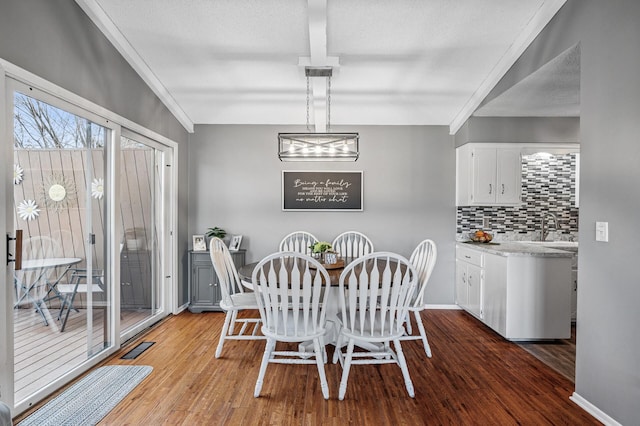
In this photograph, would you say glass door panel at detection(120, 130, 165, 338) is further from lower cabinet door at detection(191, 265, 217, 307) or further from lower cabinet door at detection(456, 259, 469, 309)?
lower cabinet door at detection(456, 259, 469, 309)

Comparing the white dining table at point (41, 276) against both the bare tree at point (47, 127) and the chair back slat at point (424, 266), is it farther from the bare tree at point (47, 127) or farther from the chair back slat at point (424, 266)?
the chair back slat at point (424, 266)

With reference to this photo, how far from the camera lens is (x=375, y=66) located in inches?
144

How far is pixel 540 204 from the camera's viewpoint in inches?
189

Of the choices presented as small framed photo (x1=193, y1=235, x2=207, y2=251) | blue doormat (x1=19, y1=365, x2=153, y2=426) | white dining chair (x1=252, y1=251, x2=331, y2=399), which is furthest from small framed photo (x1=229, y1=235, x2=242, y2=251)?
white dining chair (x1=252, y1=251, x2=331, y2=399)

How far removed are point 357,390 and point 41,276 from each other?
2250mm

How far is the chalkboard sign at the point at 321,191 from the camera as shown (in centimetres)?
492

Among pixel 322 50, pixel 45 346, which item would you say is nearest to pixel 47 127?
pixel 45 346

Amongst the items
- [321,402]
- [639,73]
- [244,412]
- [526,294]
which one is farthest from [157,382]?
[639,73]

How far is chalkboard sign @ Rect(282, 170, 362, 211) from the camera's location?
492cm

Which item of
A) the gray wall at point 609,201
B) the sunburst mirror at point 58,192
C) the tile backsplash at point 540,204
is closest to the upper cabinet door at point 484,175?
the tile backsplash at point 540,204

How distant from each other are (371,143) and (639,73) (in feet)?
10.2

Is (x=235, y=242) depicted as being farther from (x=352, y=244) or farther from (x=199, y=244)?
(x=352, y=244)

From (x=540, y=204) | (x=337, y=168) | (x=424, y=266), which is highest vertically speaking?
(x=337, y=168)

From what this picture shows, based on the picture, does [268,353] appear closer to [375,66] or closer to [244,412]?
[244,412]
